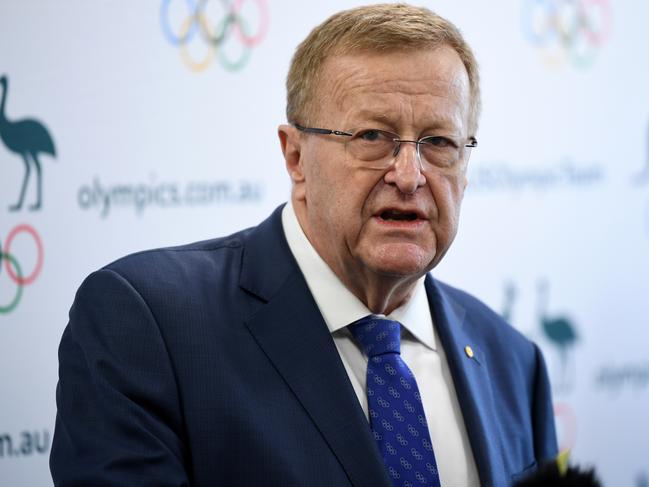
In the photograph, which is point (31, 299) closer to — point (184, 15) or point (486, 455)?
point (184, 15)

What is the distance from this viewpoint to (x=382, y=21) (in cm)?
217

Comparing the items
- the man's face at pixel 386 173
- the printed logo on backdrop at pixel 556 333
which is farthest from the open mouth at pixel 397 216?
the printed logo on backdrop at pixel 556 333

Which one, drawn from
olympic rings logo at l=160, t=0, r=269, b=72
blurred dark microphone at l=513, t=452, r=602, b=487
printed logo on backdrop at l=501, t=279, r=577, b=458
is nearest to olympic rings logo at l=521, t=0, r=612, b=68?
printed logo on backdrop at l=501, t=279, r=577, b=458

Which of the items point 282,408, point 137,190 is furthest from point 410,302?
point 137,190

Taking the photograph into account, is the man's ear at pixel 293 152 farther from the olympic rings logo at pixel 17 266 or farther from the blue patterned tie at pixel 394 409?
the olympic rings logo at pixel 17 266

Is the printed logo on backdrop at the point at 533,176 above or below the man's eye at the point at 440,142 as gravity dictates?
below

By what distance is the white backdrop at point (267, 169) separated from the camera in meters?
2.76

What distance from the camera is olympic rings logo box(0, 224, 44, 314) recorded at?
272 centimetres

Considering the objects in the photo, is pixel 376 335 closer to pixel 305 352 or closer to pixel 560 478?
pixel 305 352

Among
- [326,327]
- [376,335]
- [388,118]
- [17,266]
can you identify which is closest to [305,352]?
[326,327]

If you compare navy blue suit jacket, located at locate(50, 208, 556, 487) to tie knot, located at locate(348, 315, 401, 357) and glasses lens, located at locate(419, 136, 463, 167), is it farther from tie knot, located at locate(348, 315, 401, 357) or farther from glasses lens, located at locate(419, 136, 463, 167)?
glasses lens, located at locate(419, 136, 463, 167)

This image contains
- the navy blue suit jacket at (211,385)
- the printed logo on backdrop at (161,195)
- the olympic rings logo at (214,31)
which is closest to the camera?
the navy blue suit jacket at (211,385)

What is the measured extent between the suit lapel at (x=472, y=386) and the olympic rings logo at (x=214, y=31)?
112cm

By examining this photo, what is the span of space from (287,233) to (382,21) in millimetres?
561
